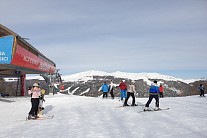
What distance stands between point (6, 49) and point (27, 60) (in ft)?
15.3

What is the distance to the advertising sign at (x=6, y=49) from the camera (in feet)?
60.5

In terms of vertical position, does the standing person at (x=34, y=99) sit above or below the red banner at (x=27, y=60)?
below

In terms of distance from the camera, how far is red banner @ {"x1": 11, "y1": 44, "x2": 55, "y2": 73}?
784 inches

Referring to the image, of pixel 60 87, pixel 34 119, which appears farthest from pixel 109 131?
pixel 60 87

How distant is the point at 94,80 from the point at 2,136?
398 ft

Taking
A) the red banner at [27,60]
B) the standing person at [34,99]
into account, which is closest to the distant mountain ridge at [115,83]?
the red banner at [27,60]

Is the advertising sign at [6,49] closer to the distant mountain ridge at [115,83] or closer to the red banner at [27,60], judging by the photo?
the red banner at [27,60]

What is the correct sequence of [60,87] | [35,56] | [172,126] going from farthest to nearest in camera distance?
[60,87]
[35,56]
[172,126]

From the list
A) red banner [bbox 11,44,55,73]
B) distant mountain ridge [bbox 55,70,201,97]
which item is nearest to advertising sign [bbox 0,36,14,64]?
red banner [bbox 11,44,55,73]

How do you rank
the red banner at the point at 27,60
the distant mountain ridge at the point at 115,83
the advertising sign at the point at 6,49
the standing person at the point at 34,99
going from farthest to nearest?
the distant mountain ridge at the point at 115,83 < the red banner at the point at 27,60 < the advertising sign at the point at 6,49 < the standing person at the point at 34,99

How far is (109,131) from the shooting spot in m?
8.04

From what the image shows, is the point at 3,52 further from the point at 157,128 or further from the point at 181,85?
the point at 181,85

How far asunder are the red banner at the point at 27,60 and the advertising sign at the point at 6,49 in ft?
1.93

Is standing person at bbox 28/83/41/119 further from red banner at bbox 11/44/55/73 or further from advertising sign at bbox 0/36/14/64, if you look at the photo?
red banner at bbox 11/44/55/73
